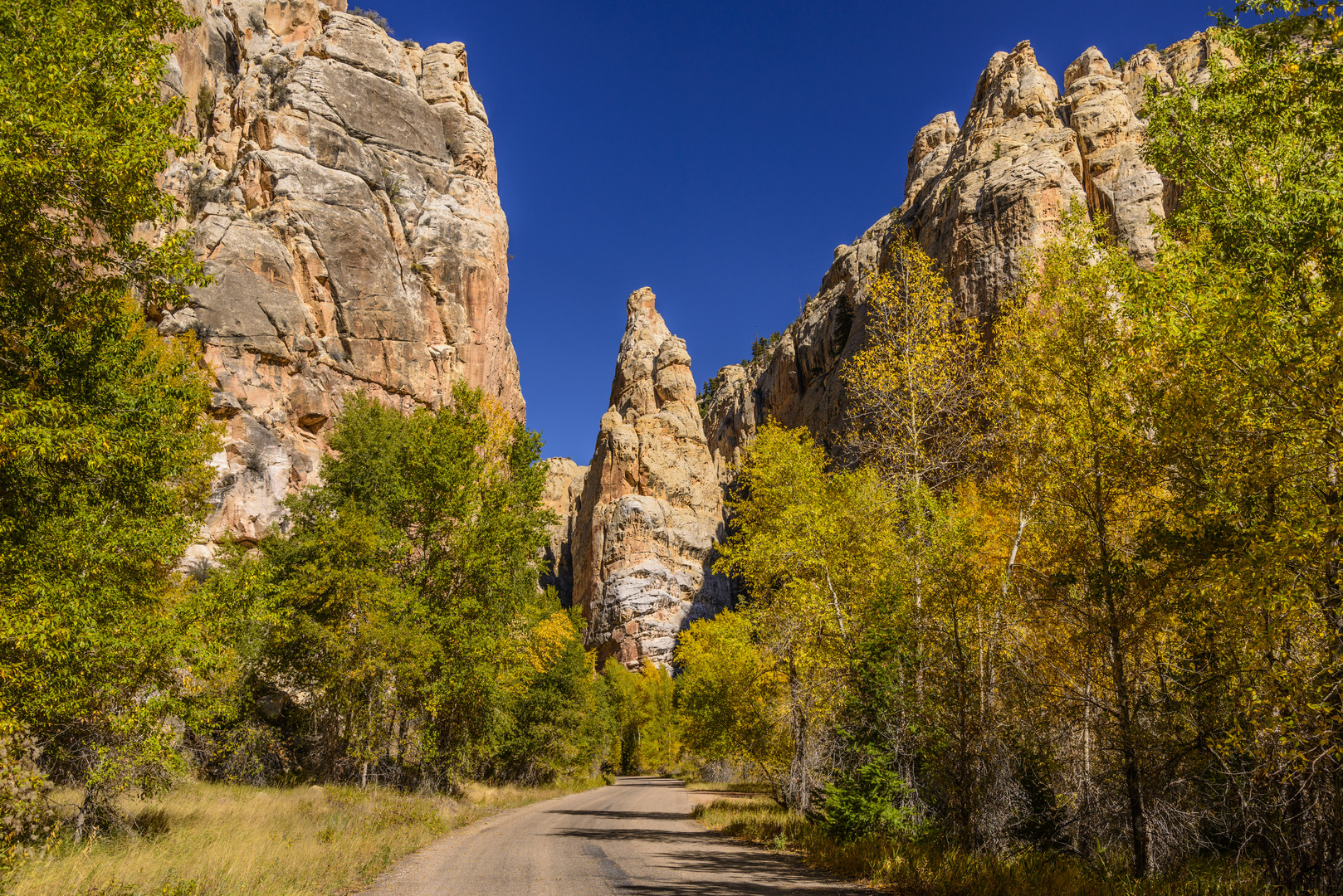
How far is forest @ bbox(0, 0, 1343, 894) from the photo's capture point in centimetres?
764

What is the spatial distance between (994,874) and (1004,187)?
41.9m

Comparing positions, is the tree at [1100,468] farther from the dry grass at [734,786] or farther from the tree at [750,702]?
the dry grass at [734,786]

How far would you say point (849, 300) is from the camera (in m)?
55.7

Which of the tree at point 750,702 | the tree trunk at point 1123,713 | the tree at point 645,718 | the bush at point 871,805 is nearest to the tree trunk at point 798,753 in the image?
the tree at point 750,702

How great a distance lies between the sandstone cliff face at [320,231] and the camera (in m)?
41.6

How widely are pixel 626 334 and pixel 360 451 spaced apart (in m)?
82.7

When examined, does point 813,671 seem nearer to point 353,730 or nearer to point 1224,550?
point 1224,550

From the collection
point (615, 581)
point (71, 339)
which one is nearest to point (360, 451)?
point (71, 339)

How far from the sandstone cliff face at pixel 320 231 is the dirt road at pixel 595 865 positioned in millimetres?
26667

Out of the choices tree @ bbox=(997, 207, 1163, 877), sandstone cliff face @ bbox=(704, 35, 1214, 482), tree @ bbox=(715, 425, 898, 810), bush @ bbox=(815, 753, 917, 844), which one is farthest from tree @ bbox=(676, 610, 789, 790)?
sandstone cliff face @ bbox=(704, 35, 1214, 482)

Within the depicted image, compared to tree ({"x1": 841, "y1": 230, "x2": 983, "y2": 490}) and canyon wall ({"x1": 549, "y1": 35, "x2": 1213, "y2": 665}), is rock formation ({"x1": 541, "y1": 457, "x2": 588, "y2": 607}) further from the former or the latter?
tree ({"x1": 841, "y1": 230, "x2": 983, "y2": 490})

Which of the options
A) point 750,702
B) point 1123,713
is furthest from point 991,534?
point 750,702

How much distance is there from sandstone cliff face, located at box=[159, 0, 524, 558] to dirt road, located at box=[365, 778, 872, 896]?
26.7 m

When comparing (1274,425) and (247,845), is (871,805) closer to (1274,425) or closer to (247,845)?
A: (1274,425)
